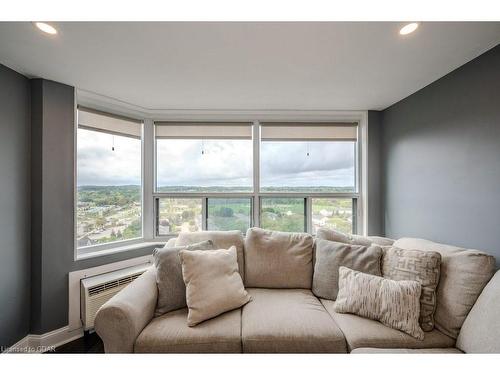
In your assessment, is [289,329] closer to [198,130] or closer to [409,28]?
[409,28]

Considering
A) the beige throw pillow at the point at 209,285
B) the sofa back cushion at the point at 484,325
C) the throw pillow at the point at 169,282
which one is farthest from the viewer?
the throw pillow at the point at 169,282

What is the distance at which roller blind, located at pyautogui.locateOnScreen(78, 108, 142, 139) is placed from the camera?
2.23 m

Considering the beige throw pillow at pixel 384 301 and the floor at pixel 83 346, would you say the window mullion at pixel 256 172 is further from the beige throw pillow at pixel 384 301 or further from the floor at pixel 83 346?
the floor at pixel 83 346

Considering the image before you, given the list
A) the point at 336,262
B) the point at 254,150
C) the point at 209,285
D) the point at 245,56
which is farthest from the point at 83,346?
the point at 245,56

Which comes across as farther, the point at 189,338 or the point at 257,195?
the point at 257,195

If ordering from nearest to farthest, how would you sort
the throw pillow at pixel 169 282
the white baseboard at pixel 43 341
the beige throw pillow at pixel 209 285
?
the beige throw pillow at pixel 209 285 → the throw pillow at pixel 169 282 → the white baseboard at pixel 43 341

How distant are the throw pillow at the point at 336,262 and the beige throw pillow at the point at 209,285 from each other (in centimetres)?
63

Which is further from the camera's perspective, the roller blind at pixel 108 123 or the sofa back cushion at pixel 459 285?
the roller blind at pixel 108 123

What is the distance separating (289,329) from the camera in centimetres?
133

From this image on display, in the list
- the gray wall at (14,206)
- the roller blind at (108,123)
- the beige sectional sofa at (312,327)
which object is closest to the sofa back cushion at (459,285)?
the beige sectional sofa at (312,327)

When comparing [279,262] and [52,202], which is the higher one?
[52,202]

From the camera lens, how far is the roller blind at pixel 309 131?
277cm

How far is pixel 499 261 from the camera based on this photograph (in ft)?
4.79

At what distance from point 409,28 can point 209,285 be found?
2087mm
